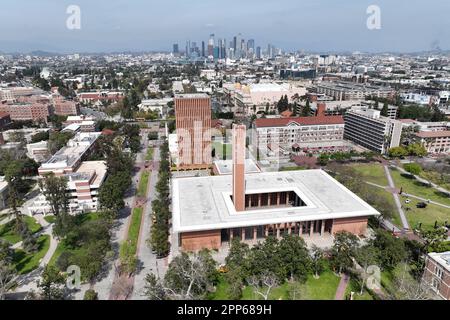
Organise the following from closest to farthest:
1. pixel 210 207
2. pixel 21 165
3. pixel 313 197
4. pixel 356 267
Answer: pixel 356 267
pixel 210 207
pixel 313 197
pixel 21 165

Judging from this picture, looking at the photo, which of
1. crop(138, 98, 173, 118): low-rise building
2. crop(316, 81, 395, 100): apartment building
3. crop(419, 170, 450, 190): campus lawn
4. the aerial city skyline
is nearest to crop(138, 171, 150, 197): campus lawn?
the aerial city skyline

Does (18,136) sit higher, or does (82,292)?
(18,136)

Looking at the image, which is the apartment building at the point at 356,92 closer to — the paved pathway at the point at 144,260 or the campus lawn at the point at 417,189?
the campus lawn at the point at 417,189

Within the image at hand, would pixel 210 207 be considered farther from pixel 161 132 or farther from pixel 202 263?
pixel 161 132

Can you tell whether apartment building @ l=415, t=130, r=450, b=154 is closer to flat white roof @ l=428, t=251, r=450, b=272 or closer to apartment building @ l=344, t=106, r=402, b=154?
apartment building @ l=344, t=106, r=402, b=154

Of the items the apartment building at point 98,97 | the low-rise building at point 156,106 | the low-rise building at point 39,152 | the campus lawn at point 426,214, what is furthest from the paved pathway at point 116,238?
the apartment building at point 98,97
